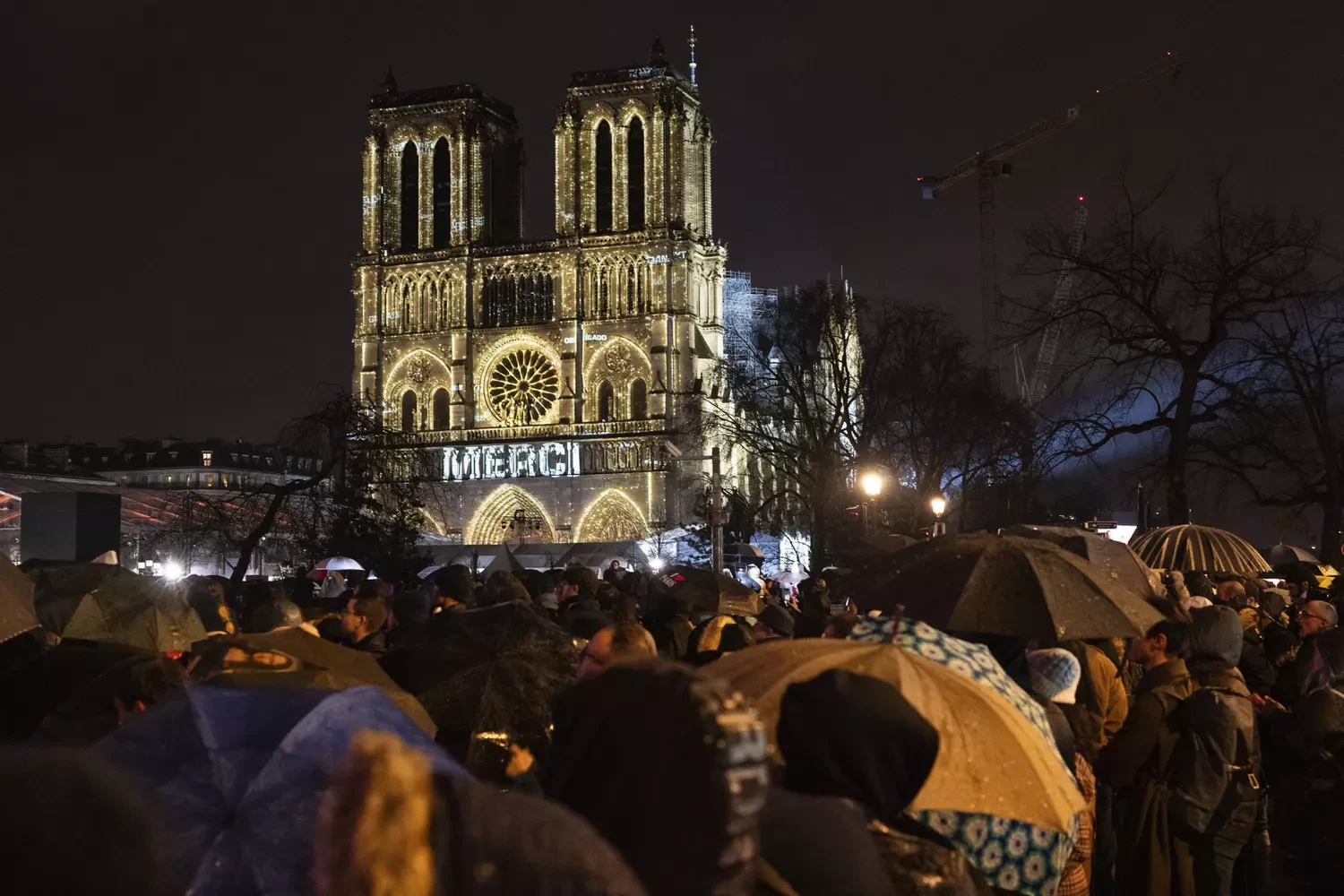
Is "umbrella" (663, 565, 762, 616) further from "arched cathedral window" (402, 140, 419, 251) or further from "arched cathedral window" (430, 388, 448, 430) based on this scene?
"arched cathedral window" (402, 140, 419, 251)

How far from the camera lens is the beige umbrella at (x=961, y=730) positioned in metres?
3.58

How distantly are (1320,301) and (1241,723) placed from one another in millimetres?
14551

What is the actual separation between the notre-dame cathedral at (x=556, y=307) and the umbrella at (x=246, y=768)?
55.0 meters

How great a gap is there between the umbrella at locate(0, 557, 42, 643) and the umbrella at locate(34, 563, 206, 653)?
79cm

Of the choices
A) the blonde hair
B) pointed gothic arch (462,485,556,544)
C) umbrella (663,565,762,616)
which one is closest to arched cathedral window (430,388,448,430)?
pointed gothic arch (462,485,556,544)

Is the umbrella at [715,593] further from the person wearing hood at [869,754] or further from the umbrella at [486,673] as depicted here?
the person wearing hood at [869,754]

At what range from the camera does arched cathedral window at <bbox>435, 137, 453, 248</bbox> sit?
64188 mm

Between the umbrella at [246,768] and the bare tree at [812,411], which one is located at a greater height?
the bare tree at [812,411]

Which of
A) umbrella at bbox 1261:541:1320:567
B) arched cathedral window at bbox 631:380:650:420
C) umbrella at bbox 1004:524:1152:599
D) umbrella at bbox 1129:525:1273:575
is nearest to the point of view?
umbrella at bbox 1004:524:1152:599

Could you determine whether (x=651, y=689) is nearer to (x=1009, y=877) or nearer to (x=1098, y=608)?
(x=1009, y=877)

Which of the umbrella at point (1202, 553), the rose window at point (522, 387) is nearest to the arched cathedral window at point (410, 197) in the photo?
the rose window at point (522, 387)

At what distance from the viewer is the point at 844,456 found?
40.6 metres

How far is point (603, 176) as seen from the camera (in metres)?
62.0

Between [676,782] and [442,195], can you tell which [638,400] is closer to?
[442,195]
